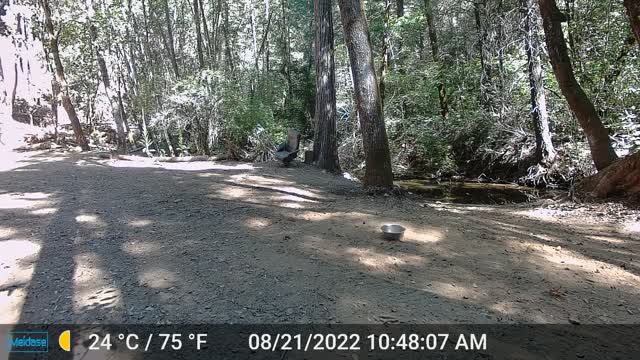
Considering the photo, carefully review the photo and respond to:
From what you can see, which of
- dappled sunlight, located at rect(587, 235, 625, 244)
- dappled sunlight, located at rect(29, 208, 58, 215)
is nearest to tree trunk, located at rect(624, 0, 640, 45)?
dappled sunlight, located at rect(587, 235, 625, 244)

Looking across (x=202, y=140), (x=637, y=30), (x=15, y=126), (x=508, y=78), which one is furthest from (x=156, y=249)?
(x=15, y=126)

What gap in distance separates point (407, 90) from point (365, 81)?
9750 mm

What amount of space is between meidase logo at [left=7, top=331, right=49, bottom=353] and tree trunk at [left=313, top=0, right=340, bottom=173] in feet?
27.0

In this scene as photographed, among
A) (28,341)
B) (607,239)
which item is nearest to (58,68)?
(28,341)

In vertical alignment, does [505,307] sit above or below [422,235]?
below

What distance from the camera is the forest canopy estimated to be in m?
7.24

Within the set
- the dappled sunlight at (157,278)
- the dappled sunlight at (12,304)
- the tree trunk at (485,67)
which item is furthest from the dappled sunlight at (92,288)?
the tree trunk at (485,67)

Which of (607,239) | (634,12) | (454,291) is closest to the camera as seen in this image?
(454,291)

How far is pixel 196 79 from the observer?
14406 millimetres

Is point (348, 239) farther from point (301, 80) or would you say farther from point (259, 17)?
point (259, 17)

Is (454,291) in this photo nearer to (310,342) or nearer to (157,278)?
(310,342)

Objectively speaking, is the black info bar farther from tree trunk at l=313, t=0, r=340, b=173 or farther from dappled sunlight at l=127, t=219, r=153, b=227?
tree trunk at l=313, t=0, r=340, b=173

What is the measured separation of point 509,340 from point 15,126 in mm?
24723

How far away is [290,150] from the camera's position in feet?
36.2
